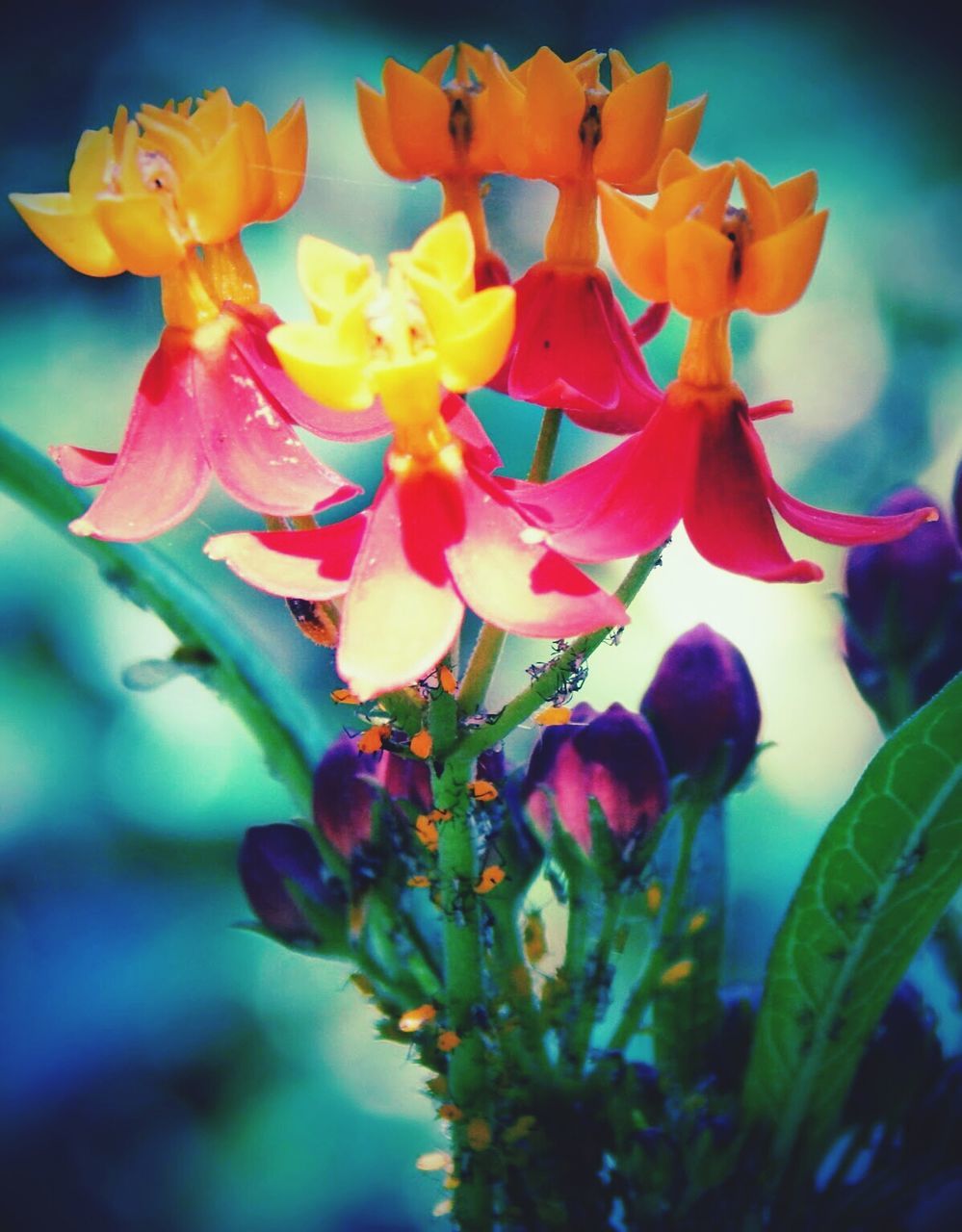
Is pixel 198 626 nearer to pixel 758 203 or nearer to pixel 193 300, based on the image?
pixel 193 300

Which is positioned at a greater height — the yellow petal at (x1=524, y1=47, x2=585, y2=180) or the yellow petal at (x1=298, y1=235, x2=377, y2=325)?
the yellow petal at (x1=524, y1=47, x2=585, y2=180)

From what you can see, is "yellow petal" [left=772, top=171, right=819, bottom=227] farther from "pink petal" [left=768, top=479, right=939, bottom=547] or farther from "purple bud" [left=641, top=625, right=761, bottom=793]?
"purple bud" [left=641, top=625, right=761, bottom=793]

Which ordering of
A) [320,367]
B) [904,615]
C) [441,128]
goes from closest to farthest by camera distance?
[320,367] → [441,128] → [904,615]

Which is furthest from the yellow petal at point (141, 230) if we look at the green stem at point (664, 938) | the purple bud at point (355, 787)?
the green stem at point (664, 938)

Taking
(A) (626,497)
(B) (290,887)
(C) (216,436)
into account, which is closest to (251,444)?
(C) (216,436)

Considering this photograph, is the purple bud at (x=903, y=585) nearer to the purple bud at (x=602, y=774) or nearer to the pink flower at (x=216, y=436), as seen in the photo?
the purple bud at (x=602, y=774)

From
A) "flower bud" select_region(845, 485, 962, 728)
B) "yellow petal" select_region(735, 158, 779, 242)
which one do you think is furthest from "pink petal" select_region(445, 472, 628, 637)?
"flower bud" select_region(845, 485, 962, 728)
